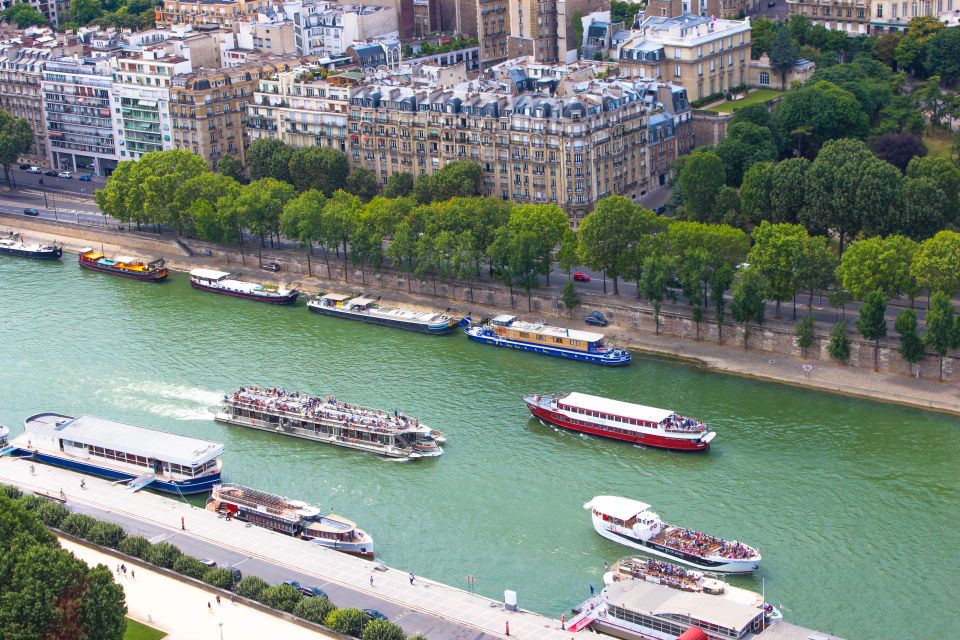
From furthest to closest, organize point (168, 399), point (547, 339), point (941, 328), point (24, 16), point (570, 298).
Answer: point (24, 16) < point (570, 298) < point (547, 339) < point (168, 399) < point (941, 328)

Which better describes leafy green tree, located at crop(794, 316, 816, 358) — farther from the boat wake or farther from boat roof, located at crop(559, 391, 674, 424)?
the boat wake

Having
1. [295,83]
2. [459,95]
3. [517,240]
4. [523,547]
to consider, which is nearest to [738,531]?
[523,547]

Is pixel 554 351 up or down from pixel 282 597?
up

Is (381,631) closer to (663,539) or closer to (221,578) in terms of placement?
(221,578)

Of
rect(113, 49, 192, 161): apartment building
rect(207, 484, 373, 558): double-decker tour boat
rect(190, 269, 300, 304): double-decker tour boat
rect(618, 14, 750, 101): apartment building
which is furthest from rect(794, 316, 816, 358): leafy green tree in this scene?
rect(113, 49, 192, 161): apartment building

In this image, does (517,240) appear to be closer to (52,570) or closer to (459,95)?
(459,95)

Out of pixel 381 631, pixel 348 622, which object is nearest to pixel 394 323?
pixel 348 622

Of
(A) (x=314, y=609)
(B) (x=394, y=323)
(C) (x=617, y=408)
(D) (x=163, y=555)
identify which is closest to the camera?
(A) (x=314, y=609)
